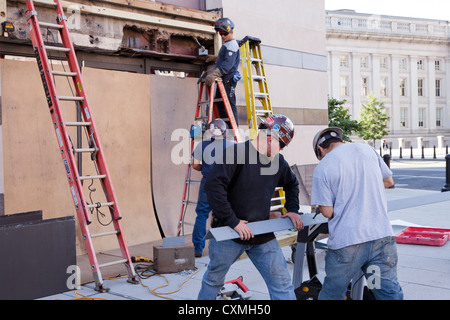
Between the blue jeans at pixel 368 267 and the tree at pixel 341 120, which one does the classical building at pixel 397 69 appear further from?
the blue jeans at pixel 368 267

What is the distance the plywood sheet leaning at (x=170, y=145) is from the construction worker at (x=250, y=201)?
16.6ft

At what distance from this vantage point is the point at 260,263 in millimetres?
4152

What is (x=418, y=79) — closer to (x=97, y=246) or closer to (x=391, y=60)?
(x=391, y=60)

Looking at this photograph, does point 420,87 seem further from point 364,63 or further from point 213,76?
point 213,76

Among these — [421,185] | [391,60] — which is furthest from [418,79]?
[421,185]

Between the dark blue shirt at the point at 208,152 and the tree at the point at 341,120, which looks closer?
the dark blue shirt at the point at 208,152

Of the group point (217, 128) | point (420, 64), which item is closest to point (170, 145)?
point (217, 128)

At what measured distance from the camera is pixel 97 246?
816cm

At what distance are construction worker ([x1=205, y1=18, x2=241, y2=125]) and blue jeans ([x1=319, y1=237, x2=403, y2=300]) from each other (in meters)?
4.83

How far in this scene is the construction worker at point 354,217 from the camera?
4.00 m

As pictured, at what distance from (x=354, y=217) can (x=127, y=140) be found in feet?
18.0

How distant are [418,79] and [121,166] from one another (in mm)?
70709

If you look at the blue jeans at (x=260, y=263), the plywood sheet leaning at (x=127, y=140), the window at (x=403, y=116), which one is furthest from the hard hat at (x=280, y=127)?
A: the window at (x=403, y=116)

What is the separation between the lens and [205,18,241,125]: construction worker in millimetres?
8320
